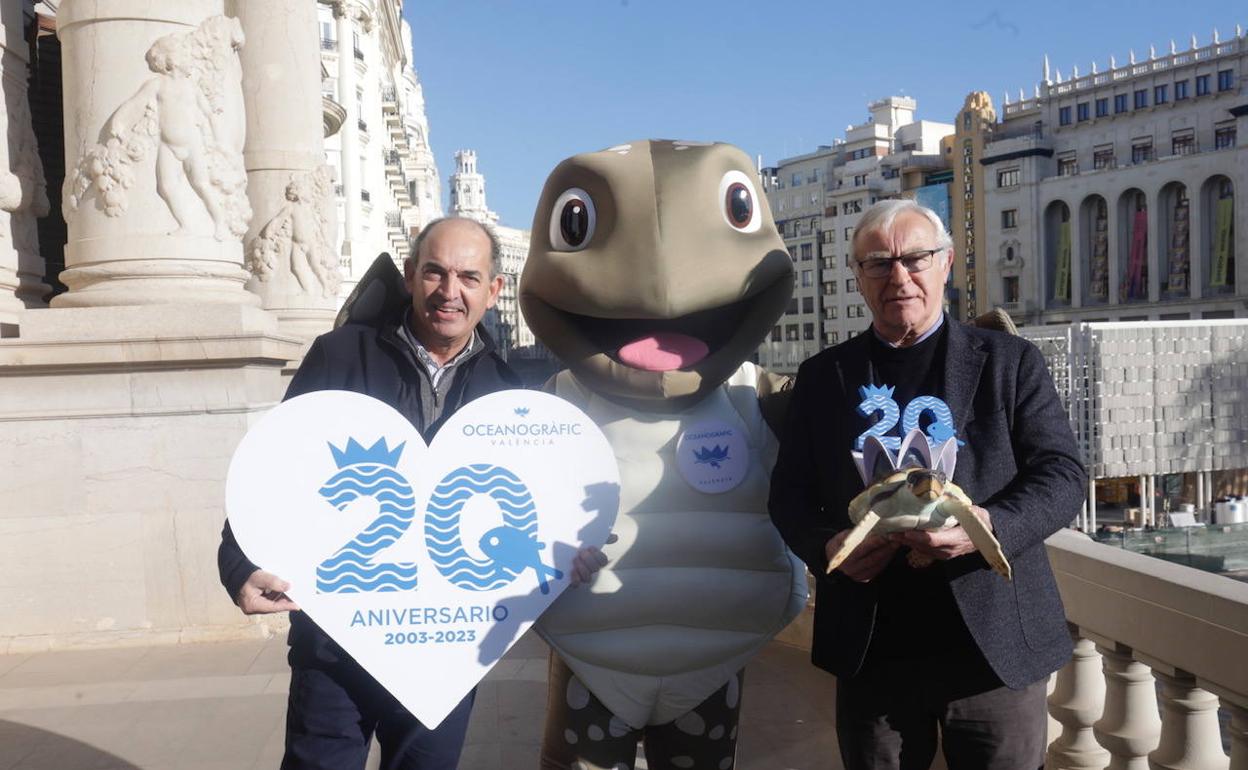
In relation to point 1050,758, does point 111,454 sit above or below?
above

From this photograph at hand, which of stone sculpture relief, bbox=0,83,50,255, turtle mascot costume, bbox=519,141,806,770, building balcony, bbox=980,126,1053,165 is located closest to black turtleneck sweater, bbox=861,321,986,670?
turtle mascot costume, bbox=519,141,806,770

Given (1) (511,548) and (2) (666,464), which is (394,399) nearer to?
(1) (511,548)

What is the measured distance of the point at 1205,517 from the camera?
1913 inches

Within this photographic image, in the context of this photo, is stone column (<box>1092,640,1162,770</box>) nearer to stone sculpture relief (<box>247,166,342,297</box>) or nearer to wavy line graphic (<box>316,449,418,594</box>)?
wavy line graphic (<box>316,449,418,594</box>)

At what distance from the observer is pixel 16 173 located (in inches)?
264

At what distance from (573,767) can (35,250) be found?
19.3 feet

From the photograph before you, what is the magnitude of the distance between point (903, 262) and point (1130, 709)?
1.68m

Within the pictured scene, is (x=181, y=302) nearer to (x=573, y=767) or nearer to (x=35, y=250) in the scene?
(x=35, y=250)

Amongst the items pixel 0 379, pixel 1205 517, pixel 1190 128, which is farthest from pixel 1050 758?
pixel 1190 128

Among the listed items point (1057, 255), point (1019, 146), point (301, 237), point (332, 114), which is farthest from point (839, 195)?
point (301, 237)

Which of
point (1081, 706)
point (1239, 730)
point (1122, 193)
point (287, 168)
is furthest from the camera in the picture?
point (1122, 193)

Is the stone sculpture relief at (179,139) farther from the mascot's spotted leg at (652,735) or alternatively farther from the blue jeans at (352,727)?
the mascot's spotted leg at (652,735)

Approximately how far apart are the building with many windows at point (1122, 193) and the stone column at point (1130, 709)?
63.2m

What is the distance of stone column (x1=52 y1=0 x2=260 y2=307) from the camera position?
241 inches
